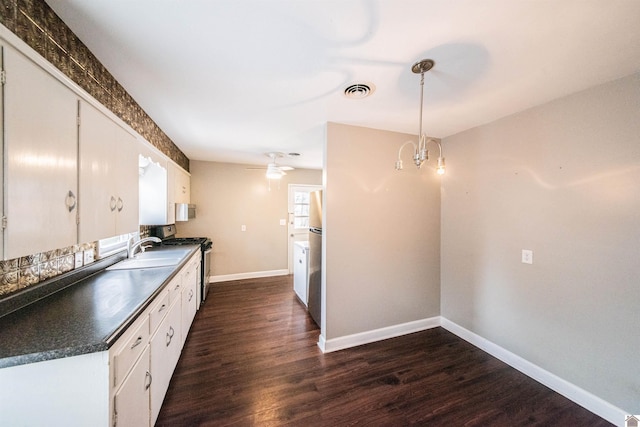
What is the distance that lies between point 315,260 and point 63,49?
102 inches

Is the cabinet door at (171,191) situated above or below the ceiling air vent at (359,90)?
below

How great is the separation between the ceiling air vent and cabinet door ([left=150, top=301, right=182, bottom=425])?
223cm

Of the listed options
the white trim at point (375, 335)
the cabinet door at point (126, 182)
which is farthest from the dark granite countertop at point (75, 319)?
the white trim at point (375, 335)

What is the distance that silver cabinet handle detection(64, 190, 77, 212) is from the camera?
3.72ft

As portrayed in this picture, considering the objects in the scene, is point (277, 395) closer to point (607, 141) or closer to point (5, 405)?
point (5, 405)

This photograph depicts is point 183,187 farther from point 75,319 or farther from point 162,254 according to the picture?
point 75,319

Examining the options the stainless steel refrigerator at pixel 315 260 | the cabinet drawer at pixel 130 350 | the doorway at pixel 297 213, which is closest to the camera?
the cabinet drawer at pixel 130 350

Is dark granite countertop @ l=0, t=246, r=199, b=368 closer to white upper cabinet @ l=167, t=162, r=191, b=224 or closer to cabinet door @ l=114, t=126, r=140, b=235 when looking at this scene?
cabinet door @ l=114, t=126, r=140, b=235

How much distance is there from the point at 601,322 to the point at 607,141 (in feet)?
4.36

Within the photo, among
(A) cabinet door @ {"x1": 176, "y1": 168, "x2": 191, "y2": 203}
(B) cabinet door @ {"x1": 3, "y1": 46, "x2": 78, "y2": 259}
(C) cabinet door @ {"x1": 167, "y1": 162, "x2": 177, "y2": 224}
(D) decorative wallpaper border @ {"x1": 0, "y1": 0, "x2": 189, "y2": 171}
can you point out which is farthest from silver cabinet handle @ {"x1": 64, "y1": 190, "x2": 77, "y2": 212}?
(A) cabinet door @ {"x1": 176, "y1": 168, "x2": 191, "y2": 203}

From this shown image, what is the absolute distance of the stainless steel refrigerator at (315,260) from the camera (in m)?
2.68

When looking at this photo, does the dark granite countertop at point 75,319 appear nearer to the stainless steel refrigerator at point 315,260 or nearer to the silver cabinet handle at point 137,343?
the silver cabinet handle at point 137,343

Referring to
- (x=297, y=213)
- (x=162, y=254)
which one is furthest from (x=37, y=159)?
(x=297, y=213)

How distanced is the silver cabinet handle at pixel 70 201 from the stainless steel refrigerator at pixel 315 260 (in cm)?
195
